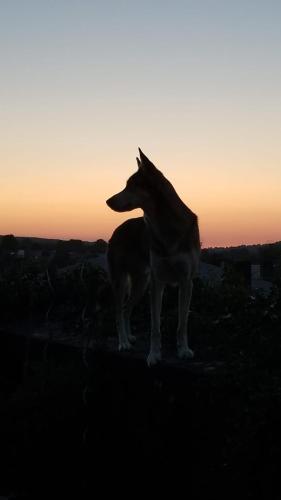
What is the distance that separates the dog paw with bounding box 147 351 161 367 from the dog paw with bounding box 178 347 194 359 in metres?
0.23

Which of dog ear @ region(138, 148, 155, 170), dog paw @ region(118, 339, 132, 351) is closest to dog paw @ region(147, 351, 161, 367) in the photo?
dog paw @ region(118, 339, 132, 351)

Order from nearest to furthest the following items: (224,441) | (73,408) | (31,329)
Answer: (224,441)
(73,408)
(31,329)

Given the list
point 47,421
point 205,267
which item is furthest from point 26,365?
point 205,267

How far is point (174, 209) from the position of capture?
237 inches

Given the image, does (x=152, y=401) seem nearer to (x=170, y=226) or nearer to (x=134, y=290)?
(x=170, y=226)

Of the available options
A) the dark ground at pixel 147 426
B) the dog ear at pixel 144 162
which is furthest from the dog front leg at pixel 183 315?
the dog ear at pixel 144 162

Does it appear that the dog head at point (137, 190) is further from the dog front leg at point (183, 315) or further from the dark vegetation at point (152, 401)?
the dark vegetation at point (152, 401)

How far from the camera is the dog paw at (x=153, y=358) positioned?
5918mm

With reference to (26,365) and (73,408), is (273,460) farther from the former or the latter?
(26,365)

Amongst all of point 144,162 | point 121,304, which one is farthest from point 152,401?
point 144,162

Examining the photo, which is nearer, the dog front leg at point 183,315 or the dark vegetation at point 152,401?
the dark vegetation at point 152,401

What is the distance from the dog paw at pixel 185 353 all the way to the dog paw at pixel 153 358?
227 mm

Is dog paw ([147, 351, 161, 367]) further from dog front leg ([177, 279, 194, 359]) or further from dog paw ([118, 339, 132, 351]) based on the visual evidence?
dog paw ([118, 339, 132, 351])

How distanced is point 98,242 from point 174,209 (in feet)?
15.5
